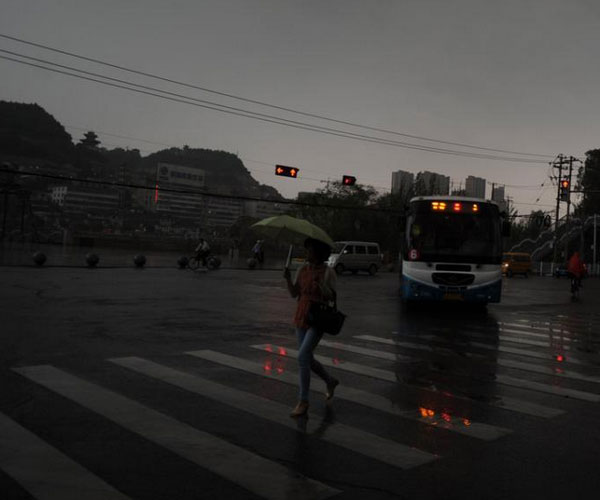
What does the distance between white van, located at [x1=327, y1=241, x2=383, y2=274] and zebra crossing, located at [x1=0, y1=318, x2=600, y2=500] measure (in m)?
27.2

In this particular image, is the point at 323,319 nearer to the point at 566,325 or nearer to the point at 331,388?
the point at 331,388

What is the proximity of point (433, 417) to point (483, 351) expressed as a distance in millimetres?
4474

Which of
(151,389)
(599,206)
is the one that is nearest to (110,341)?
(151,389)

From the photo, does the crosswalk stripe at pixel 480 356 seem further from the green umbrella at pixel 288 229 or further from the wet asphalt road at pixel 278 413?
the green umbrella at pixel 288 229

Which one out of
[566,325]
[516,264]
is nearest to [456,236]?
[566,325]

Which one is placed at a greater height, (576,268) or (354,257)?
(576,268)

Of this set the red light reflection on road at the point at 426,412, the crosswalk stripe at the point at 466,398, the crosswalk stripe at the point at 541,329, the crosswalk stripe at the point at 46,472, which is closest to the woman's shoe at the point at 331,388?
the red light reflection on road at the point at 426,412

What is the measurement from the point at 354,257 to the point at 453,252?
22.3 m

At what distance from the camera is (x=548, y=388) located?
704 centimetres

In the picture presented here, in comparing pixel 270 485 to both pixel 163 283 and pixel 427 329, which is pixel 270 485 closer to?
pixel 427 329

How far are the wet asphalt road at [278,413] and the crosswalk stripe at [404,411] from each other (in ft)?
0.09

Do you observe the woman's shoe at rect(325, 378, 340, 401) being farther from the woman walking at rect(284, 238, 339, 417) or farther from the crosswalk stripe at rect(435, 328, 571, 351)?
the crosswalk stripe at rect(435, 328, 571, 351)

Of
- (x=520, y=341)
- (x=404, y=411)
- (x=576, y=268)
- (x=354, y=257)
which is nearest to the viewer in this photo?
(x=404, y=411)

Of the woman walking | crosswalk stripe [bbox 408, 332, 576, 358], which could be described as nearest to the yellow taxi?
crosswalk stripe [bbox 408, 332, 576, 358]
